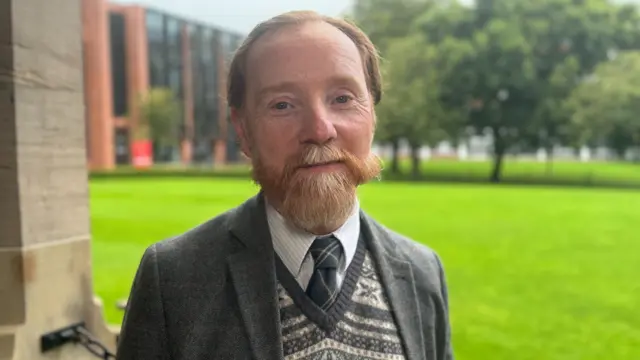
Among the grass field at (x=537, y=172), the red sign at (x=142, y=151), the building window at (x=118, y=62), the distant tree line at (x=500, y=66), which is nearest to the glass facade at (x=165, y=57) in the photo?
the red sign at (x=142, y=151)

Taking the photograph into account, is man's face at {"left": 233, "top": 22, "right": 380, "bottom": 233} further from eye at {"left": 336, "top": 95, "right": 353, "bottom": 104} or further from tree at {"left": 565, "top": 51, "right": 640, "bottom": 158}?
tree at {"left": 565, "top": 51, "right": 640, "bottom": 158}

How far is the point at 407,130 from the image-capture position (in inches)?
335

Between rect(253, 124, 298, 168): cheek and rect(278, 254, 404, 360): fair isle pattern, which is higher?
rect(253, 124, 298, 168): cheek

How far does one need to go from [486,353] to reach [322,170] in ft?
10.2

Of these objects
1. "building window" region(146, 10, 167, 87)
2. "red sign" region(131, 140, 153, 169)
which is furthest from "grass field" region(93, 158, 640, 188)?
"red sign" region(131, 140, 153, 169)

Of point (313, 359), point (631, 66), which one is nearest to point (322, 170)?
point (313, 359)

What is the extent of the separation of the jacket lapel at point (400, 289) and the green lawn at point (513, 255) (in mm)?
212

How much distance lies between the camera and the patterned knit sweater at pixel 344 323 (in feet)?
3.21

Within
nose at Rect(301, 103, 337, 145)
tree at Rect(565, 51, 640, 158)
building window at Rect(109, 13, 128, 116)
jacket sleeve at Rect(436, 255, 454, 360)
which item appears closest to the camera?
nose at Rect(301, 103, 337, 145)

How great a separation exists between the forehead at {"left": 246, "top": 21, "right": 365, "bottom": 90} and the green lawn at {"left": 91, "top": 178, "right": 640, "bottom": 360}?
0.39 meters

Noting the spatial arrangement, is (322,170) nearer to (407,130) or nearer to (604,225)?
(604,225)

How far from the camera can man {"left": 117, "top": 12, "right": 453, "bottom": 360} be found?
3.17 feet

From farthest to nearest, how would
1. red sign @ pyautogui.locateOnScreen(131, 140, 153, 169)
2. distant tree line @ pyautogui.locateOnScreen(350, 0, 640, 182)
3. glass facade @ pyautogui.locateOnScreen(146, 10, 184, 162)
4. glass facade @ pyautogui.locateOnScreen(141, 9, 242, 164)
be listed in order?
red sign @ pyautogui.locateOnScreen(131, 140, 153, 169)
glass facade @ pyautogui.locateOnScreen(146, 10, 184, 162)
glass facade @ pyautogui.locateOnScreen(141, 9, 242, 164)
distant tree line @ pyautogui.locateOnScreen(350, 0, 640, 182)

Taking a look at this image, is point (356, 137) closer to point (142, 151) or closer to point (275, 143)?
point (275, 143)
